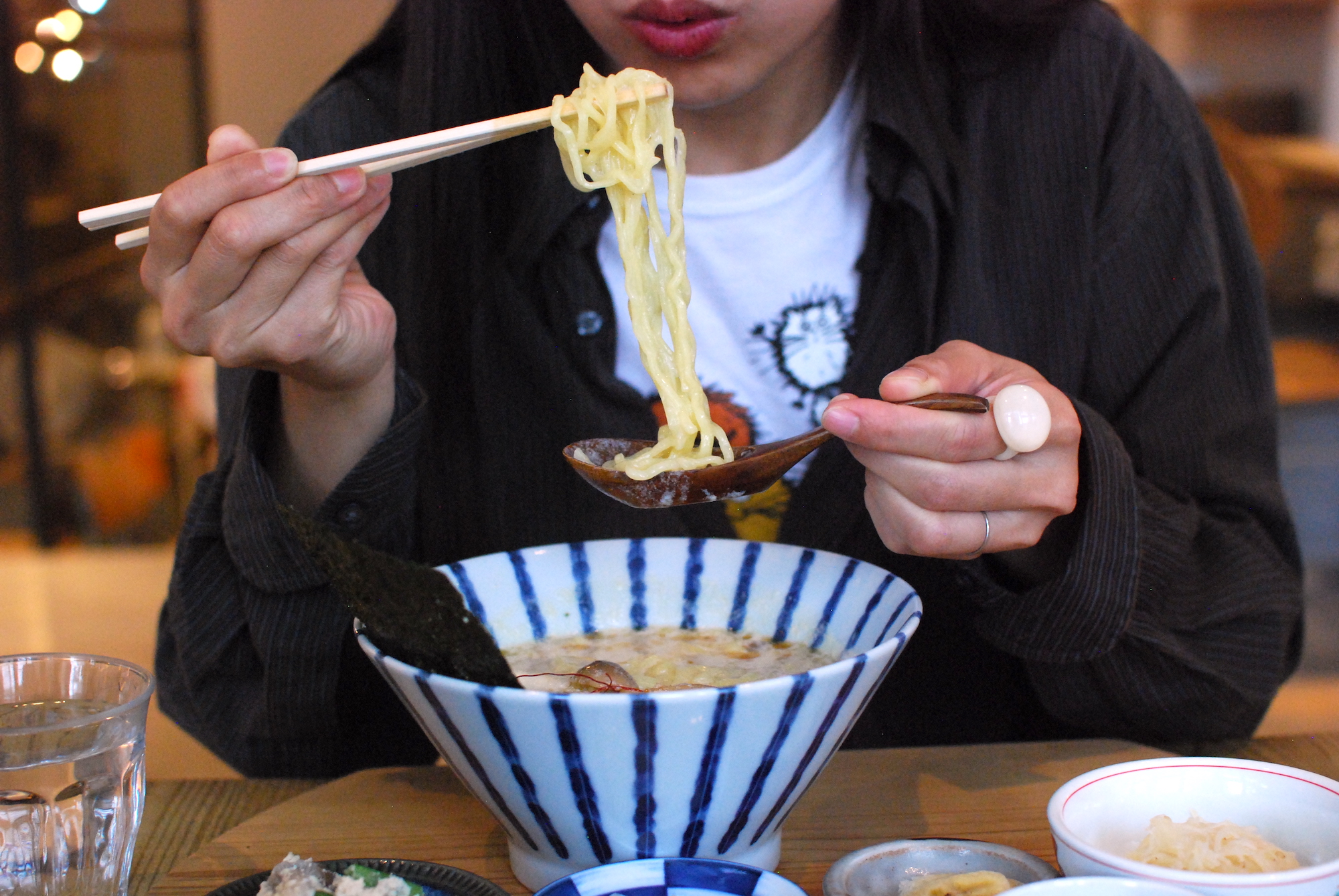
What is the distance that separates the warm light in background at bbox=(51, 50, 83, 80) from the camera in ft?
12.6

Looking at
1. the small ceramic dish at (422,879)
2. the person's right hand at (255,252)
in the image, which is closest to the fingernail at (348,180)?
the person's right hand at (255,252)

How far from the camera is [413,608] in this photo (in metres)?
0.94

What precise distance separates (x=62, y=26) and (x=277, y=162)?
138 inches

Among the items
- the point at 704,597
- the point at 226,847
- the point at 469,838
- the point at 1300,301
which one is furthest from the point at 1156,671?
the point at 1300,301

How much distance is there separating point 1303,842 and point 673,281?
33.1 inches

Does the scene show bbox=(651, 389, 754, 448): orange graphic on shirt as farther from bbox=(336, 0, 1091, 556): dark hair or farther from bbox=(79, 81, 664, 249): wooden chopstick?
bbox=(79, 81, 664, 249): wooden chopstick

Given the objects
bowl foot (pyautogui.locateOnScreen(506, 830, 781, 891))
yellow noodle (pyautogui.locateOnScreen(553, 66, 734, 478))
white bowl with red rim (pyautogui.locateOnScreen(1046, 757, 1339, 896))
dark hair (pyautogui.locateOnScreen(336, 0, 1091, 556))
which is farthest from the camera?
dark hair (pyautogui.locateOnScreen(336, 0, 1091, 556))

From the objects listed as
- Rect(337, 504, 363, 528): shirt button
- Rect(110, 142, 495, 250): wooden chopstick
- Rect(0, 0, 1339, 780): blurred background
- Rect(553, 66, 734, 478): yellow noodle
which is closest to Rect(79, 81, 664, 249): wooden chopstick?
Rect(110, 142, 495, 250): wooden chopstick

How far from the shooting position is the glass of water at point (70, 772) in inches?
37.0

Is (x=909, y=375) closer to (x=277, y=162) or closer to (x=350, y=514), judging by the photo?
(x=277, y=162)

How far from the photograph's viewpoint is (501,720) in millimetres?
902

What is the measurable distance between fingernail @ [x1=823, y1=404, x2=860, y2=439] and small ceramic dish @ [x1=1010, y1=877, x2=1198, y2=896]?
1.33ft

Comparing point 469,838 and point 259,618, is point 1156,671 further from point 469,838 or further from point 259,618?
point 259,618

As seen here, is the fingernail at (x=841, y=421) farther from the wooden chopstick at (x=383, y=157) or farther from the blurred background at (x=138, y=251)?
the blurred background at (x=138, y=251)
